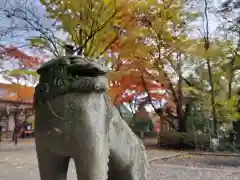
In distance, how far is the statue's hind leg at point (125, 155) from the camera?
1.97 metres

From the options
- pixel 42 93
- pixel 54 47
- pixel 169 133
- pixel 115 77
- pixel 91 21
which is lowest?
pixel 169 133

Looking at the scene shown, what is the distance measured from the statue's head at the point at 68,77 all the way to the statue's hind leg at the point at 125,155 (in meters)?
0.33

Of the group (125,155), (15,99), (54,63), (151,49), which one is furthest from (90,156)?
(15,99)

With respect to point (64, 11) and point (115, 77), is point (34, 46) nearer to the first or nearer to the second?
point (64, 11)

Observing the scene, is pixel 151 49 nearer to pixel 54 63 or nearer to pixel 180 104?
pixel 180 104

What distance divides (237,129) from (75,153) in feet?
49.8

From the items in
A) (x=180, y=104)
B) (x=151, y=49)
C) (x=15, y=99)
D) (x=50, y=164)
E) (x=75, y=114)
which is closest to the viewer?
(x=75, y=114)

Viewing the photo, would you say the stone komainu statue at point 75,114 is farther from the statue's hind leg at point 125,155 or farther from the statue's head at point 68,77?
the statue's hind leg at point 125,155

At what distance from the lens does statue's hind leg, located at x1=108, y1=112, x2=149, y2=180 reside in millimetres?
1974

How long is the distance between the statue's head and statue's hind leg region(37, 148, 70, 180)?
0.37 metres

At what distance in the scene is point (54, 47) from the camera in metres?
12.1

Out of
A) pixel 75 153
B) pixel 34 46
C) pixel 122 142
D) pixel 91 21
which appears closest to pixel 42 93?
pixel 75 153

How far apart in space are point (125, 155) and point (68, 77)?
72 centimetres

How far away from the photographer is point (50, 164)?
1.89m
